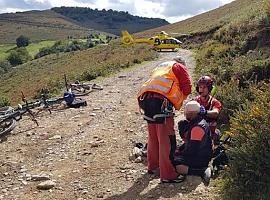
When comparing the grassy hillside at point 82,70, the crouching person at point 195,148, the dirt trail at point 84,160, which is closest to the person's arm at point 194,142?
the crouching person at point 195,148

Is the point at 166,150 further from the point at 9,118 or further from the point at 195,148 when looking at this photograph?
the point at 9,118

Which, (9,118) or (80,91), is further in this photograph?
(80,91)

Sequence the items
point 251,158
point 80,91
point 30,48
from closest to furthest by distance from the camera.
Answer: point 251,158 → point 80,91 → point 30,48

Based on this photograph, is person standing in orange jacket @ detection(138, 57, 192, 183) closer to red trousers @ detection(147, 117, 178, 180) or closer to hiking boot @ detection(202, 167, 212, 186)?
red trousers @ detection(147, 117, 178, 180)

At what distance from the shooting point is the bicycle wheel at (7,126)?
987 cm

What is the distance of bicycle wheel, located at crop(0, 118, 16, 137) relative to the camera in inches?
389

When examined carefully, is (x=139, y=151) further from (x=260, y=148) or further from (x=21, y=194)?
(x=260, y=148)

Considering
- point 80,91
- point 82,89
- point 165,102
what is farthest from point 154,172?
point 82,89

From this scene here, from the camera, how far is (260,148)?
5086 mm

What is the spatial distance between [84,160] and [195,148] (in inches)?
99.8

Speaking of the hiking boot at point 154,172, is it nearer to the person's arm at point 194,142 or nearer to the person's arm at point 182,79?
the person's arm at point 194,142

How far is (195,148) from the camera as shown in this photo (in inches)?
243

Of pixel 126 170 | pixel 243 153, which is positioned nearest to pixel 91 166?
pixel 126 170

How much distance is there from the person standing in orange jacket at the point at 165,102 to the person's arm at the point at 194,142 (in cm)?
22
